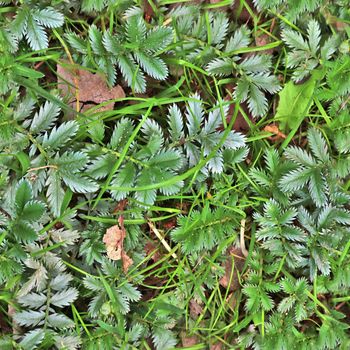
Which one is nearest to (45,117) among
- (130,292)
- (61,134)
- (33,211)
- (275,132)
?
(61,134)

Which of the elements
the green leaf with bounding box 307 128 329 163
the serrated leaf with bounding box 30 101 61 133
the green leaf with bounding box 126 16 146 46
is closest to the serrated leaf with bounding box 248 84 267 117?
the green leaf with bounding box 307 128 329 163

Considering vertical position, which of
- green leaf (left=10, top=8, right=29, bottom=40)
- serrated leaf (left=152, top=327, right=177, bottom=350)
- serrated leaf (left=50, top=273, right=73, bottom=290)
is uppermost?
green leaf (left=10, top=8, right=29, bottom=40)

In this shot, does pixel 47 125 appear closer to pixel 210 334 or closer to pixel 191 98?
pixel 191 98

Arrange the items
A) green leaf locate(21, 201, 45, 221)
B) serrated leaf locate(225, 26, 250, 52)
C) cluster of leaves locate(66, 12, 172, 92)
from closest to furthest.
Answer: green leaf locate(21, 201, 45, 221) < cluster of leaves locate(66, 12, 172, 92) < serrated leaf locate(225, 26, 250, 52)

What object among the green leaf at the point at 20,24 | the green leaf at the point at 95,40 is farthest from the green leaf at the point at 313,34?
the green leaf at the point at 20,24

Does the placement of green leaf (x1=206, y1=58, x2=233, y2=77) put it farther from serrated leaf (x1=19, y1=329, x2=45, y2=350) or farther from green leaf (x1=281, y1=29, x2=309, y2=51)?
serrated leaf (x1=19, y1=329, x2=45, y2=350)

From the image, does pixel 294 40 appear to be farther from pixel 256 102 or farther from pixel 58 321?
pixel 58 321

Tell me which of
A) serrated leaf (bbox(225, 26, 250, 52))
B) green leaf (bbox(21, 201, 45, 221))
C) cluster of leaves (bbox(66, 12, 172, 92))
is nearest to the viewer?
green leaf (bbox(21, 201, 45, 221))

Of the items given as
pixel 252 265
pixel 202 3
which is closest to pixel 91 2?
pixel 202 3

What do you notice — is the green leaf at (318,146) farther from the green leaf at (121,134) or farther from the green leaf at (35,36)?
the green leaf at (35,36)
